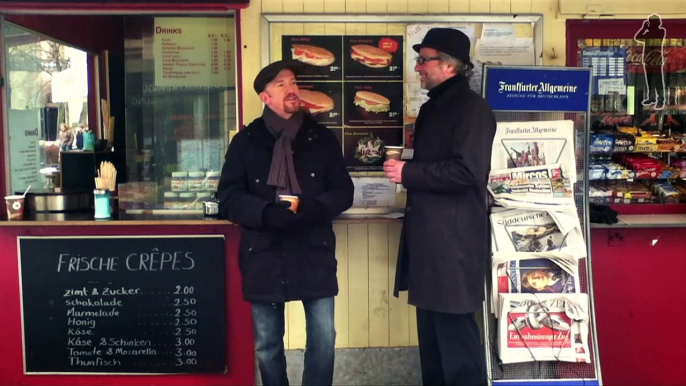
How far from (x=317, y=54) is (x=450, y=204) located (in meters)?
1.23

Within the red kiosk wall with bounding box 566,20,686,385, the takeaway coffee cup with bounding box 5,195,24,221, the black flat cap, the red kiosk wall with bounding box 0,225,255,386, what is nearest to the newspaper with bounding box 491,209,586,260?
the red kiosk wall with bounding box 566,20,686,385

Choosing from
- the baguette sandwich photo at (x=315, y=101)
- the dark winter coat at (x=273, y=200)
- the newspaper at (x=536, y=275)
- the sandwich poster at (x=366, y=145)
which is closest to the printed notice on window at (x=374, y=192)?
the sandwich poster at (x=366, y=145)

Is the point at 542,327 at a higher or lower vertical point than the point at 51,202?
lower

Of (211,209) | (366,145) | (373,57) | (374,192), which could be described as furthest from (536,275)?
(211,209)

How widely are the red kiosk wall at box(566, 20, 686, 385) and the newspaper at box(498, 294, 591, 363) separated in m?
0.52

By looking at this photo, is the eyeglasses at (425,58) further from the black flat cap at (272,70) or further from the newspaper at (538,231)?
the newspaper at (538,231)

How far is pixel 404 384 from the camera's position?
4.07 meters

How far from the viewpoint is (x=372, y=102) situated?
12.9 feet

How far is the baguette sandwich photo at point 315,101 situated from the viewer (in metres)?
3.92

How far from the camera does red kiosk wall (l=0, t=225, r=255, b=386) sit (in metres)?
3.88

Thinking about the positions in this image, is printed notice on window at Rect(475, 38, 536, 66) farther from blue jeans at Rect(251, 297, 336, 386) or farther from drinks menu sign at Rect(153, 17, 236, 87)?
blue jeans at Rect(251, 297, 336, 386)

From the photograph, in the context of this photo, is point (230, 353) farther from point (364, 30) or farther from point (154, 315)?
point (364, 30)

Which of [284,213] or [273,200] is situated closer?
[284,213]

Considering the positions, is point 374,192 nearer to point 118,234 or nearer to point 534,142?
point 534,142
